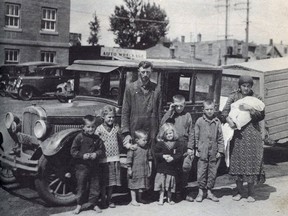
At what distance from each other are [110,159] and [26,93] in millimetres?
8594

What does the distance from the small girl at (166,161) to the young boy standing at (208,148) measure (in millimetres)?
218

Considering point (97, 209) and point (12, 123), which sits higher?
point (12, 123)

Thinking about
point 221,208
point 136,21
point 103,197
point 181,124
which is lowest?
point 221,208

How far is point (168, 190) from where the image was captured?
160 inches

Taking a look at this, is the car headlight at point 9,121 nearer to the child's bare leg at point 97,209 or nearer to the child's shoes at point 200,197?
the child's bare leg at point 97,209

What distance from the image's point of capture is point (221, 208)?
4.00m

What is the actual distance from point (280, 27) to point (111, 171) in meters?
3.59

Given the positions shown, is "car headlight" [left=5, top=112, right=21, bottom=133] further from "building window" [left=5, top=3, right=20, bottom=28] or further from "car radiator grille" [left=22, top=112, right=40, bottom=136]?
"building window" [left=5, top=3, right=20, bottom=28]

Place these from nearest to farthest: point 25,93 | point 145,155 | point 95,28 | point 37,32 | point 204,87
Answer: point 145,155 < point 204,87 < point 95,28 < point 25,93 < point 37,32

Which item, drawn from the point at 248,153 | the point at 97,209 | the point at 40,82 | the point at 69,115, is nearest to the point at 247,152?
the point at 248,153

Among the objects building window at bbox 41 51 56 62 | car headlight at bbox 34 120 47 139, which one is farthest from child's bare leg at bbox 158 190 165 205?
building window at bbox 41 51 56 62

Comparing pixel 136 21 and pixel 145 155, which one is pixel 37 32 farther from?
pixel 145 155

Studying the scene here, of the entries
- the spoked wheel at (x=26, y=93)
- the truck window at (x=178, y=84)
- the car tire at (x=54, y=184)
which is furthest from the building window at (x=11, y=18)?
the car tire at (x=54, y=184)

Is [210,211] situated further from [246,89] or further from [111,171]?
[246,89]
